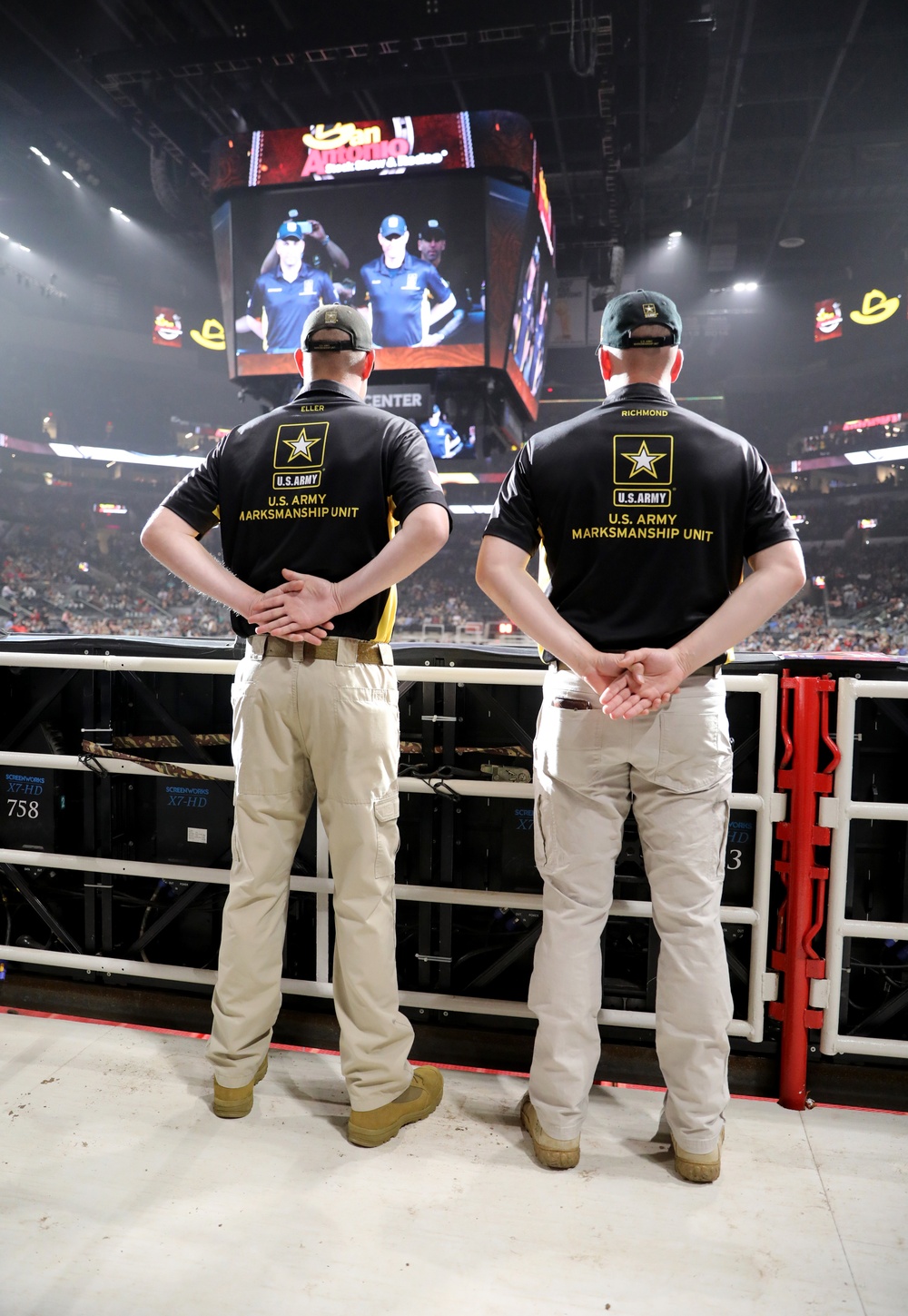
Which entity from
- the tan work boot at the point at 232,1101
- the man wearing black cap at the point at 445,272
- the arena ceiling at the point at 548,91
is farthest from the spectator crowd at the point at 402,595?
the tan work boot at the point at 232,1101

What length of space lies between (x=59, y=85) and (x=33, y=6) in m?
2.37

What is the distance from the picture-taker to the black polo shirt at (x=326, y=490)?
161 cm

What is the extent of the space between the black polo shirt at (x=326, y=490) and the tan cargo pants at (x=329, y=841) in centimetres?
14

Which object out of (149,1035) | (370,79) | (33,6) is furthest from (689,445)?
(33,6)

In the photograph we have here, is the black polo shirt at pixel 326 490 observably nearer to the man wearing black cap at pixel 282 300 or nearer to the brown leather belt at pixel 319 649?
the brown leather belt at pixel 319 649

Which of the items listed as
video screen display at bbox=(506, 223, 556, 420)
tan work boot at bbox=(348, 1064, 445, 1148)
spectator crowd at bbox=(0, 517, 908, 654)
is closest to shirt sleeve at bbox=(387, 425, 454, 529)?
tan work boot at bbox=(348, 1064, 445, 1148)

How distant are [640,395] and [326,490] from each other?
2.26 ft

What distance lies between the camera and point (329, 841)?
165 centimetres

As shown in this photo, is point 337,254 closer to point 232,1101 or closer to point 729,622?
point 729,622

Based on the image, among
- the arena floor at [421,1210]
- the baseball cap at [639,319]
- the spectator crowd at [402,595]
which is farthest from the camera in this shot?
the spectator crowd at [402,595]

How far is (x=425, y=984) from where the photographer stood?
2066 millimetres

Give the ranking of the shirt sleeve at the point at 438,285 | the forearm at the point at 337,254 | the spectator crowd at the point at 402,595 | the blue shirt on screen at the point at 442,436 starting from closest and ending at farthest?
the shirt sleeve at the point at 438,285 < the forearm at the point at 337,254 < the blue shirt on screen at the point at 442,436 < the spectator crowd at the point at 402,595

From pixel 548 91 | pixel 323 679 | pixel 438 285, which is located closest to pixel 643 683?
pixel 323 679

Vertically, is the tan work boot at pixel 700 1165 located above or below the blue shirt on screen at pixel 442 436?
below
